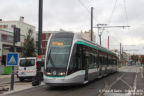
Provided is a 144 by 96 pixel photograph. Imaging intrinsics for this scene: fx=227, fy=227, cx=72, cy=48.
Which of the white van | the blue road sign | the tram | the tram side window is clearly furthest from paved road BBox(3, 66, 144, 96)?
the white van

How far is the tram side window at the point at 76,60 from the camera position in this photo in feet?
42.4

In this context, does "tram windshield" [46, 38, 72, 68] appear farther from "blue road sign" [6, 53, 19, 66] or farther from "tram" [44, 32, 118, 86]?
"blue road sign" [6, 53, 19, 66]

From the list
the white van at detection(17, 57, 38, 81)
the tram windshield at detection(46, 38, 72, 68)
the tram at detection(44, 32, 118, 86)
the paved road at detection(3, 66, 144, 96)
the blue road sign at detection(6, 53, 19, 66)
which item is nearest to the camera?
the paved road at detection(3, 66, 144, 96)

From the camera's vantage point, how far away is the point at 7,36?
46719 millimetres

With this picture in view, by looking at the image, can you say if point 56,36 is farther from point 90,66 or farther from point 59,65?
point 90,66

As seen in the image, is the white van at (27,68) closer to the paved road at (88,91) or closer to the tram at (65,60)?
the paved road at (88,91)

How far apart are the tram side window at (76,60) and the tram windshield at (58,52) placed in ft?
1.11

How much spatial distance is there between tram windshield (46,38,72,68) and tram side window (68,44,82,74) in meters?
0.34

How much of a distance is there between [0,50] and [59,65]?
34.5 metres

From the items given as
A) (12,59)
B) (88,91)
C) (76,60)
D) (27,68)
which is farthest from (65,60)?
(27,68)

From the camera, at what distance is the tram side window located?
1291 centimetres

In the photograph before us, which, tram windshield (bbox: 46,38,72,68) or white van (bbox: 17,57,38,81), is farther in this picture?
white van (bbox: 17,57,38,81)

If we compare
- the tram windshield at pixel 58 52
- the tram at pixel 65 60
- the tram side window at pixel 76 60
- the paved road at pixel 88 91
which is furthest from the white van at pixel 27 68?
the tram side window at pixel 76 60

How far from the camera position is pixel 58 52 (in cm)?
1315
